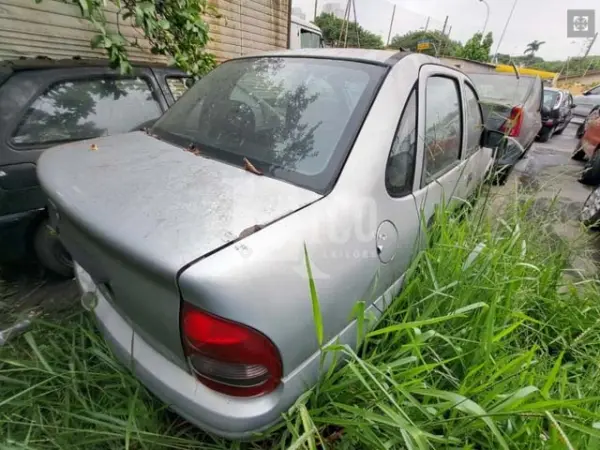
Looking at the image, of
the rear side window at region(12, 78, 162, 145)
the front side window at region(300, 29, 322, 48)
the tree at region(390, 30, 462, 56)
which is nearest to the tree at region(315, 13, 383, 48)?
the tree at region(390, 30, 462, 56)

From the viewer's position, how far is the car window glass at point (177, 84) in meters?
2.94

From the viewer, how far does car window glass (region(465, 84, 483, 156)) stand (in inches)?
97.5

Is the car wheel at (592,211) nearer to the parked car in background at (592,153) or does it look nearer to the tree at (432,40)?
the parked car in background at (592,153)

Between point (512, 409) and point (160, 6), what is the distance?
3.80m

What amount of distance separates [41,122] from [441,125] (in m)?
2.50

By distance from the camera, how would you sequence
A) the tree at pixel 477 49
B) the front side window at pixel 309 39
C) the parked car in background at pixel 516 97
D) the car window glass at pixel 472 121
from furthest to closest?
the tree at pixel 477 49, the front side window at pixel 309 39, the parked car in background at pixel 516 97, the car window glass at pixel 472 121

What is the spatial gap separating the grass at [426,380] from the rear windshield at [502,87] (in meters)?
4.26

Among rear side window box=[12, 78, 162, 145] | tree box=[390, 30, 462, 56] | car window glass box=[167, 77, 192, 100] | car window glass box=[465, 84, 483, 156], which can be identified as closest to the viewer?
rear side window box=[12, 78, 162, 145]

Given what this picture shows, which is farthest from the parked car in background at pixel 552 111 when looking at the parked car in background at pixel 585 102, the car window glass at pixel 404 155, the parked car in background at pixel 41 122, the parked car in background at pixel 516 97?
the parked car in background at pixel 41 122

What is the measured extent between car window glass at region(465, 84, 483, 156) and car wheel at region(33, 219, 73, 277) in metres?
2.95

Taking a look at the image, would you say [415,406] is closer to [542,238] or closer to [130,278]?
[130,278]

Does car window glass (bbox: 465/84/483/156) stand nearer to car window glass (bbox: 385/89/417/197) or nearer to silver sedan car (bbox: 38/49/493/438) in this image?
silver sedan car (bbox: 38/49/493/438)

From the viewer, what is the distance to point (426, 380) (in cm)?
141

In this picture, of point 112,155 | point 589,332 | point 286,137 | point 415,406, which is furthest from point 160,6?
point 589,332
